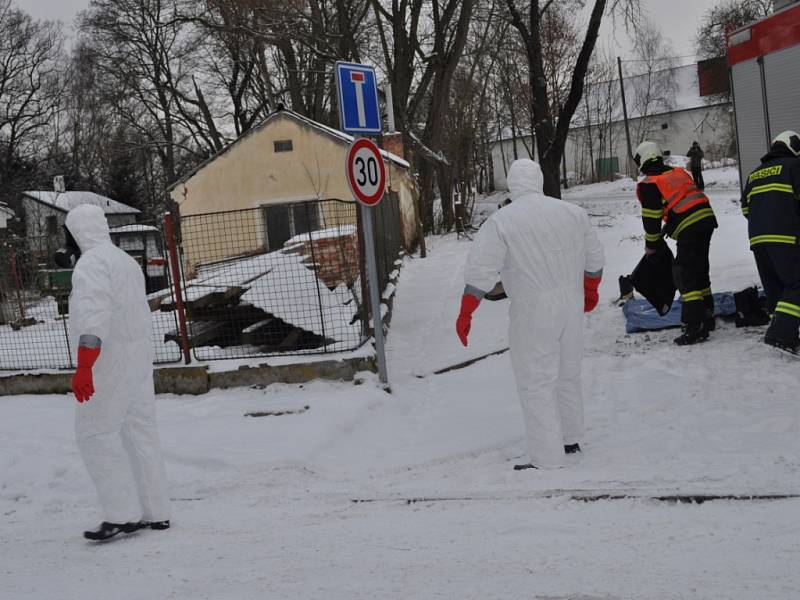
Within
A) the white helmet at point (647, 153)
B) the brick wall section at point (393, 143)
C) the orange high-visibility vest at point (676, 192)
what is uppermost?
the brick wall section at point (393, 143)

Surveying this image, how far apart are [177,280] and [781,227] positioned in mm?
5808

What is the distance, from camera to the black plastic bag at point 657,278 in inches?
312

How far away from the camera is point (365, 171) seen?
25.1 ft

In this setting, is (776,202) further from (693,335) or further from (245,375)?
(245,375)

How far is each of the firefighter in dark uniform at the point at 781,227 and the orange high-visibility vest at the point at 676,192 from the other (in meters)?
0.73

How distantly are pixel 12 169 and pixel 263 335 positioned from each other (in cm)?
3980

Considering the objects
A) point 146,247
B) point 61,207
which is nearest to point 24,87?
point 61,207

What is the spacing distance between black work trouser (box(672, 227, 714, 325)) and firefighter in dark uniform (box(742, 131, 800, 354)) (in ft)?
2.19

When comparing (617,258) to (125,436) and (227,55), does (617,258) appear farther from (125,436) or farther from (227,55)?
(227,55)

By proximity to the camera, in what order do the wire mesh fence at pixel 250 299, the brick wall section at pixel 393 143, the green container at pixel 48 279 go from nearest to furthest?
the wire mesh fence at pixel 250 299 < the green container at pixel 48 279 < the brick wall section at pixel 393 143

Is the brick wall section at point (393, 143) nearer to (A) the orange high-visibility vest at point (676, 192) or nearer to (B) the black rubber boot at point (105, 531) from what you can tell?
(A) the orange high-visibility vest at point (676, 192)

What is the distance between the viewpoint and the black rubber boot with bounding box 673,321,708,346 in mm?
7742

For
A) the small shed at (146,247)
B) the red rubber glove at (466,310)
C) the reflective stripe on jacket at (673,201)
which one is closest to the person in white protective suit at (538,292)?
the red rubber glove at (466,310)

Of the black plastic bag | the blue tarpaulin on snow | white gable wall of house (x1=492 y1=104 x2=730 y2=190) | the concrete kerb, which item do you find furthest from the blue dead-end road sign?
white gable wall of house (x1=492 y1=104 x2=730 y2=190)
